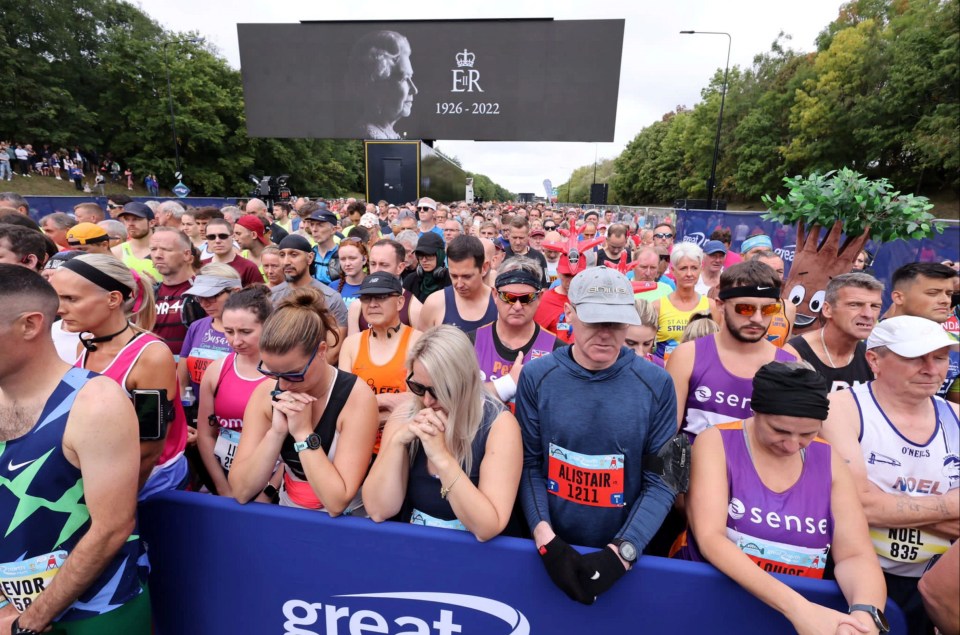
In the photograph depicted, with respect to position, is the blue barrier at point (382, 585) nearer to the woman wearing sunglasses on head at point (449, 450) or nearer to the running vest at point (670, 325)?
the woman wearing sunglasses on head at point (449, 450)

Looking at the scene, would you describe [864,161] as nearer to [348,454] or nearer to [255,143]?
[348,454]

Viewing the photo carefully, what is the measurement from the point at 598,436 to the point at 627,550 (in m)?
0.42

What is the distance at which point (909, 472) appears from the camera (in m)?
1.97

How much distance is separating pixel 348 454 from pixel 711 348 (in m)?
1.94

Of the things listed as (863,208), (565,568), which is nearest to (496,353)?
(565,568)

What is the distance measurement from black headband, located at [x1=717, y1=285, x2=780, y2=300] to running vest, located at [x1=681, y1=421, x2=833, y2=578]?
2.85 feet

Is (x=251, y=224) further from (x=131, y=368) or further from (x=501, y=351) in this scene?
(x=501, y=351)

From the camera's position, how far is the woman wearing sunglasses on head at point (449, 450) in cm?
176

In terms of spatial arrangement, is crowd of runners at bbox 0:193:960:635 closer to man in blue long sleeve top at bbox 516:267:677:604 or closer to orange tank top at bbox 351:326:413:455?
man in blue long sleeve top at bbox 516:267:677:604

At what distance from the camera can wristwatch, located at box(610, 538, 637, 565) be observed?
1775 mm

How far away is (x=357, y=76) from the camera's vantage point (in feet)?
70.0

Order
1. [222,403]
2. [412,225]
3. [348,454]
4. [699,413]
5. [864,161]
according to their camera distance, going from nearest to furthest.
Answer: [348,454] < [699,413] < [222,403] < [412,225] < [864,161]

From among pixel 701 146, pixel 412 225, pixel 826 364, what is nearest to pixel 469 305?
pixel 826 364

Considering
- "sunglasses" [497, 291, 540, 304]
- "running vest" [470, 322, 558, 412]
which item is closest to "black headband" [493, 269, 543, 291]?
"sunglasses" [497, 291, 540, 304]
